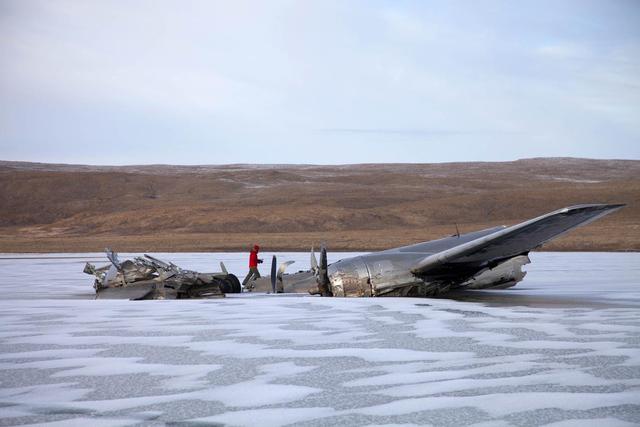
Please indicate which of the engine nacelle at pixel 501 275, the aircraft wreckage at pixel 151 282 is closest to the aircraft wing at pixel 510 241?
the engine nacelle at pixel 501 275

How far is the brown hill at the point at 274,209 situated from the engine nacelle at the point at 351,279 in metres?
28.8

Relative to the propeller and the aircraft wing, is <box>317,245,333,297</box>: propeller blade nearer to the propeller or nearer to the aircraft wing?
the propeller

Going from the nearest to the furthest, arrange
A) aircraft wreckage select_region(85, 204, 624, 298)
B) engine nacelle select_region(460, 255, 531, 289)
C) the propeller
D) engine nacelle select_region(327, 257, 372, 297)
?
1. aircraft wreckage select_region(85, 204, 624, 298)
2. engine nacelle select_region(327, 257, 372, 297)
3. engine nacelle select_region(460, 255, 531, 289)
4. the propeller

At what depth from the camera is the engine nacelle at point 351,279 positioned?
1569 centimetres

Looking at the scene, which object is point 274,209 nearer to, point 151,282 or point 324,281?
point 151,282

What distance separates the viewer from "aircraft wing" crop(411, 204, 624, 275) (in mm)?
13523

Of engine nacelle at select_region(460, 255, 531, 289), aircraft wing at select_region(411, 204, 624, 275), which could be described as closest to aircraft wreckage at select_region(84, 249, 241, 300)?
aircraft wing at select_region(411, 204, 624, 275)

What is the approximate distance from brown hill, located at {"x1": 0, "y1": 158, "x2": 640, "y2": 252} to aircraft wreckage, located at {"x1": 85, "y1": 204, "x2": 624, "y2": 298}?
2772 cm

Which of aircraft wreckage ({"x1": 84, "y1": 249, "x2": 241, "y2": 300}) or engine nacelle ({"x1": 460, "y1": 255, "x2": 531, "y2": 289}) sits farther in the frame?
aircraft wreckage ({"x1": 84, "y1": 249, "x2": 241, "y2": 300})

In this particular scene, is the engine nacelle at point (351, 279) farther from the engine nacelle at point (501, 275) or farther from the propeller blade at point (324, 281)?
the engine nacelle at point (501, 275)

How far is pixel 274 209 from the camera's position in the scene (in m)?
73.8

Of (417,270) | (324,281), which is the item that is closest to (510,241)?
(417,270)

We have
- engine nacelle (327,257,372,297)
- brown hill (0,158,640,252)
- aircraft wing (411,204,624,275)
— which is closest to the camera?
aircraft wing (411,204,624,275)

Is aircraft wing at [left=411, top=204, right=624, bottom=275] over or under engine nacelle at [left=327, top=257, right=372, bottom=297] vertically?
over
